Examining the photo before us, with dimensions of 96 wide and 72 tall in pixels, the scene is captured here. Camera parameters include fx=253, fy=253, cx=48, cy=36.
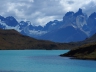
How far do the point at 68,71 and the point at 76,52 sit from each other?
8255 centimetres

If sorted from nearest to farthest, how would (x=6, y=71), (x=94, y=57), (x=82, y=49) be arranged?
(x=6, y=71) → (x=94, y=57) → (x=82, y=49)

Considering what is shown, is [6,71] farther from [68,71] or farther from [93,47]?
[93,47]

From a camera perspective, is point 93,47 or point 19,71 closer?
point 19,71

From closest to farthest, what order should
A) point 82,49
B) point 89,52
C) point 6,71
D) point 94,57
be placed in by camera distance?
point 6,71 → point 94,57 → point 89,52 → point 82,49

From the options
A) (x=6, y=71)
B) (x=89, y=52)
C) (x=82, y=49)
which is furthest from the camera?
(x=82, y=49)

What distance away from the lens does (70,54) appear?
172 meters

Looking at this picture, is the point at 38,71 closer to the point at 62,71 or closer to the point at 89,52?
the point at 62,71

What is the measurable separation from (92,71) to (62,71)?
995 cm

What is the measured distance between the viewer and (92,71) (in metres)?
84.1

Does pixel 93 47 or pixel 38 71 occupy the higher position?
pixel 93 47

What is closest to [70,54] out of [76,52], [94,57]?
[76,52]

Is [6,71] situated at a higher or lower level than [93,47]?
lower

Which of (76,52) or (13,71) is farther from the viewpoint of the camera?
(76,52)

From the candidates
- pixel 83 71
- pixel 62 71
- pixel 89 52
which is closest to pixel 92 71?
pixel 83 71
